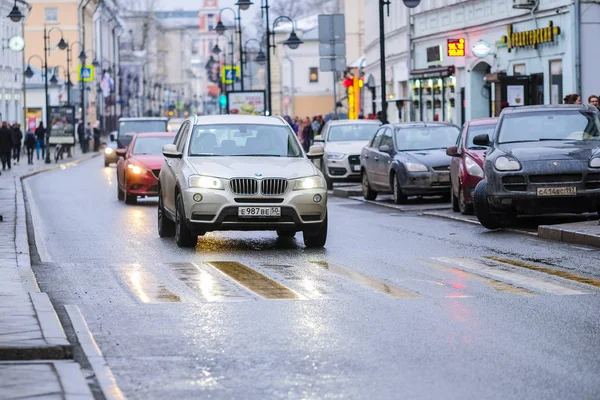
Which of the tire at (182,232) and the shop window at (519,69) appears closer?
the tire at (182,232)

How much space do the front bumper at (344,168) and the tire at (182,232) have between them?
17.3 m

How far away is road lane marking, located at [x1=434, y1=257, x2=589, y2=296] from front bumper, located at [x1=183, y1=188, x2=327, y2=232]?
1.89 metres

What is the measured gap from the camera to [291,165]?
17.5 meters

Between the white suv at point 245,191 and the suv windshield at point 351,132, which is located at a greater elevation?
the suv windshield at point 351,132

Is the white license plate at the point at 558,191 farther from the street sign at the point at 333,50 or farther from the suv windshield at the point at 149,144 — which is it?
the street sign at the point at 333,50

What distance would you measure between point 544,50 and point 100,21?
99958mm

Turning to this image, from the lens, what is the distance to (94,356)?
8.92 meters

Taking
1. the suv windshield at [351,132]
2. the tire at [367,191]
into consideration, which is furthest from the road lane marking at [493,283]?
the suv windshield at [351,132]

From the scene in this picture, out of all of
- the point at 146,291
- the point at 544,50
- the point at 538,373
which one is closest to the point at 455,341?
Result: the point at 538,373

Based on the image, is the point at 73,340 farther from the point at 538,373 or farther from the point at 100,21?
the point at 100,21

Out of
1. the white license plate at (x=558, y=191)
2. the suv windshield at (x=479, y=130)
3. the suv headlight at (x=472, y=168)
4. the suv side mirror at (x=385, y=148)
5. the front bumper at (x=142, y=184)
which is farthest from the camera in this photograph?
the front bumper at (x=142, y=184)

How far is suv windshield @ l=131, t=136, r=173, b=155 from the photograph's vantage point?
30666 millimetres

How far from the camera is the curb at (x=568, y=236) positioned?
17297 millimetres

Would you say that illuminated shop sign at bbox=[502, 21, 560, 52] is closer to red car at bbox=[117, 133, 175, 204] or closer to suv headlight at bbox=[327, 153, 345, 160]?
suv headlight at bbox=[327, 153, 345, 160]
